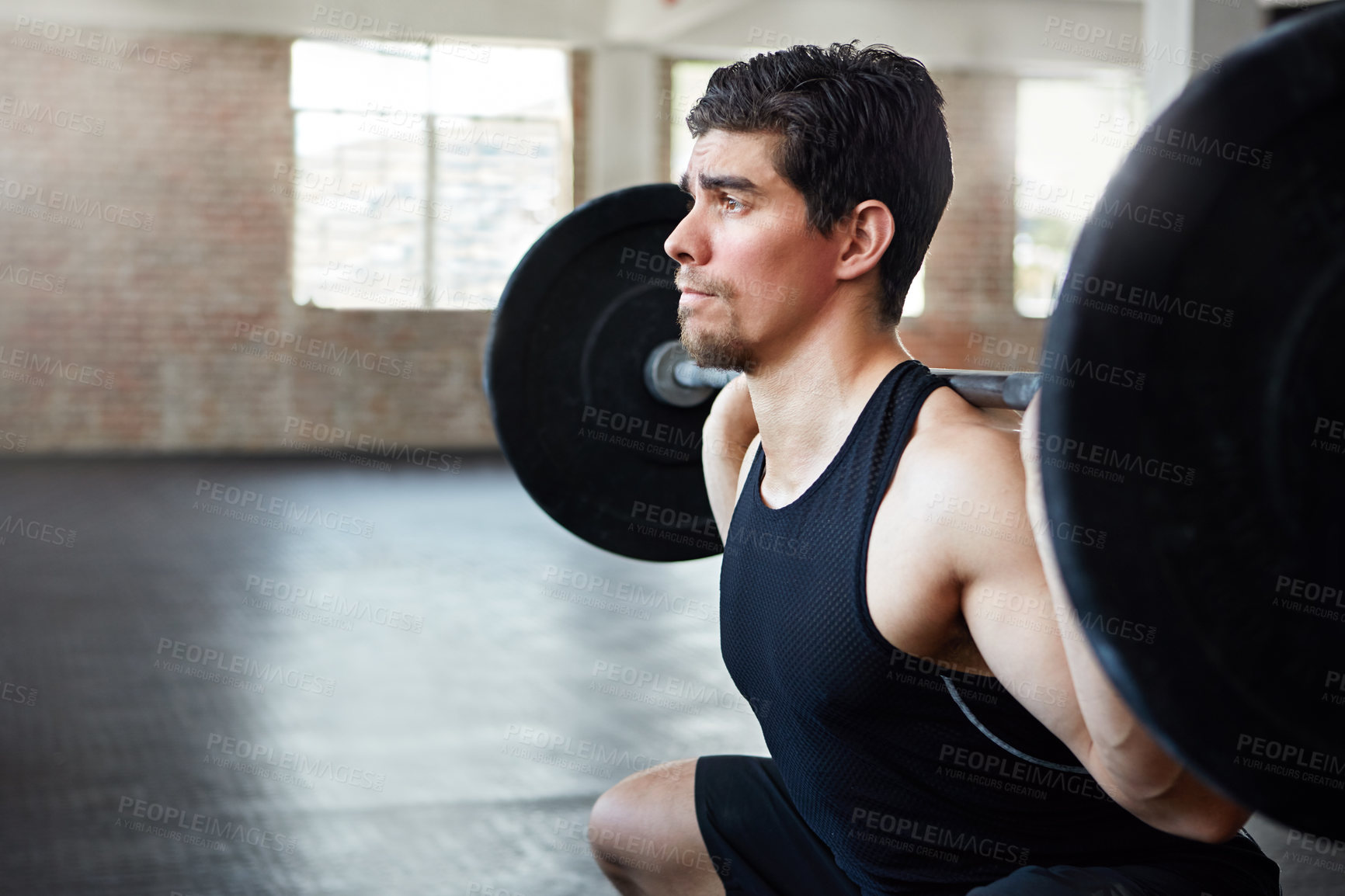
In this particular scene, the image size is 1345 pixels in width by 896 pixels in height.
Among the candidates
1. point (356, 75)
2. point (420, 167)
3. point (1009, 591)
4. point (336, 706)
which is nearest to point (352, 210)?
point (420, 167)

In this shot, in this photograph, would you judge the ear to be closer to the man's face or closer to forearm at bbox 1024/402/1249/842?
the man's face

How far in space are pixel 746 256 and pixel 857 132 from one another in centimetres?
14

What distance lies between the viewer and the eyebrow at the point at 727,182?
1.09 meters

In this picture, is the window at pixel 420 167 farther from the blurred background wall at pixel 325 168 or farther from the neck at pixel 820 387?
the neck at pixel 820 387

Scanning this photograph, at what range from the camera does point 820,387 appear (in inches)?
43.0

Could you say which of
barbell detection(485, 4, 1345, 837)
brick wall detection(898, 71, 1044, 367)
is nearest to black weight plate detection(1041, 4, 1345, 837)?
barbell detection(485, 4, 1345, 837)

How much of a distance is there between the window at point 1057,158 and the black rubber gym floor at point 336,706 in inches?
198

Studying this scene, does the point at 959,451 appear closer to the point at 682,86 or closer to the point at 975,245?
the point at 682,86

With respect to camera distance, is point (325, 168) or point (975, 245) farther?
point (975, 245)

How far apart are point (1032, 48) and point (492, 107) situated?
12.3 ft

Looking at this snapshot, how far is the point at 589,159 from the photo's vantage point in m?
8.35

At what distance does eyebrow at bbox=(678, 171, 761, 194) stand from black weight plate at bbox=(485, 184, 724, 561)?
22.2 inches

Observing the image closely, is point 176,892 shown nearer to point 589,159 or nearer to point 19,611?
point 19,611

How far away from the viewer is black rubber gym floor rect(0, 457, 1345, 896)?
213 centimetres
